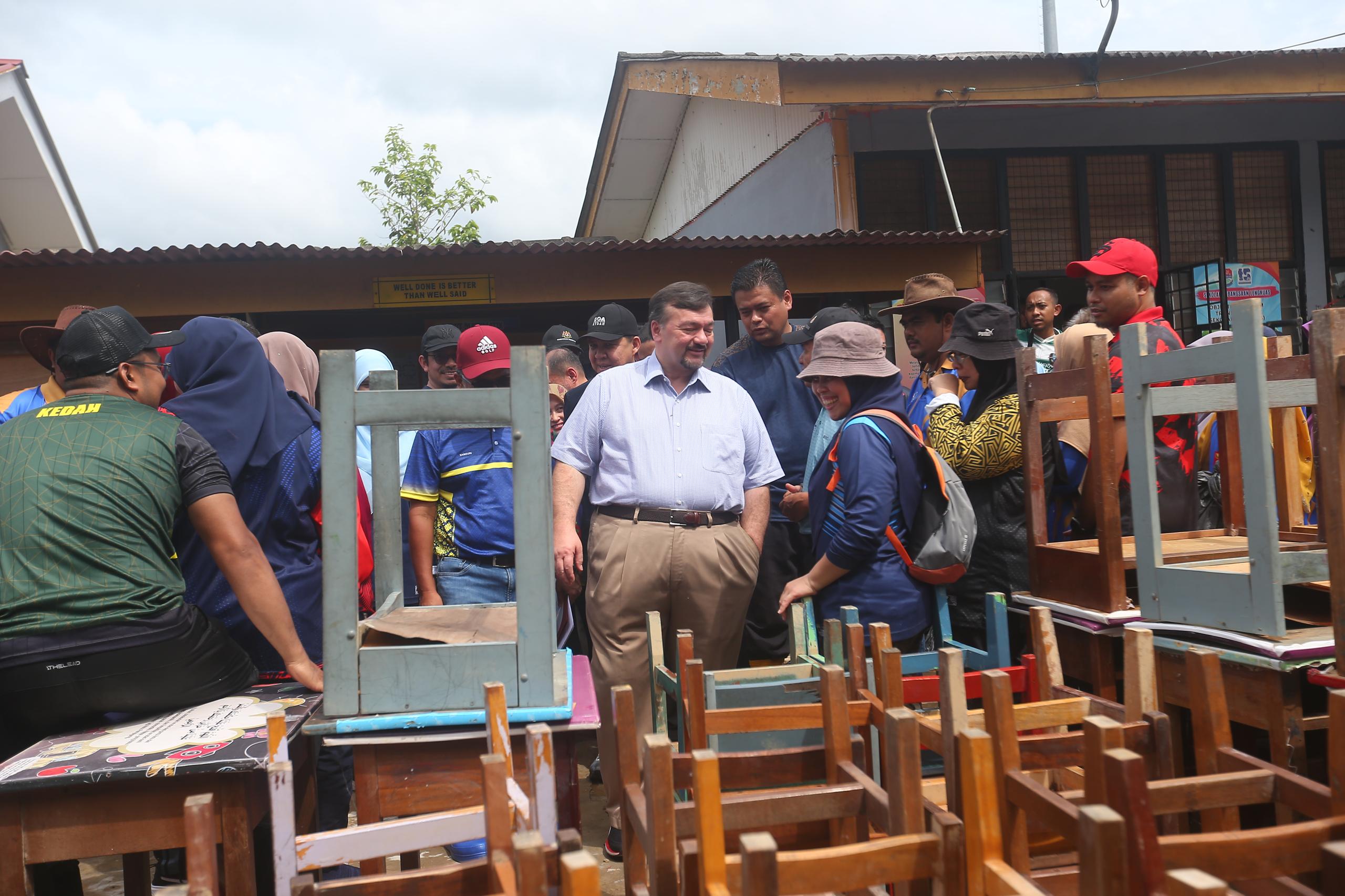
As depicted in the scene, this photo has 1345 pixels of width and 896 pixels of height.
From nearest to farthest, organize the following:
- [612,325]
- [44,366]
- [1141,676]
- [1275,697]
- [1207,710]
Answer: [1207,710] < [1141,676] < [1275,697] < [44,366] < [612,325]

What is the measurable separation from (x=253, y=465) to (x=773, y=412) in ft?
6.60

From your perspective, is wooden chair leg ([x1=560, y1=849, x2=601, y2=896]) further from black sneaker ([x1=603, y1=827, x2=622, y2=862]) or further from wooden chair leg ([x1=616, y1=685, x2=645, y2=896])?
black sneaker ([x1=603, y1=827, x2=622, y2=862])

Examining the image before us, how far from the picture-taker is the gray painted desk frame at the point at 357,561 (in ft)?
6.19

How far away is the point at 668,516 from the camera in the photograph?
3107 millimetres

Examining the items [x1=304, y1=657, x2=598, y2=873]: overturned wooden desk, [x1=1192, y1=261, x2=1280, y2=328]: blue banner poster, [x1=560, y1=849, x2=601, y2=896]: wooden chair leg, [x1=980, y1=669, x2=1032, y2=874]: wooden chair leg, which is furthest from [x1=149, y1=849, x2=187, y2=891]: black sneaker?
[x1=1192, y1=261, x2=1280, y2=328]: blue banner poster

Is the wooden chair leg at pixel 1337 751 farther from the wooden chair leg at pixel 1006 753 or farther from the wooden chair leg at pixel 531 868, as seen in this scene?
the wooden chair leg at pixel 531 868

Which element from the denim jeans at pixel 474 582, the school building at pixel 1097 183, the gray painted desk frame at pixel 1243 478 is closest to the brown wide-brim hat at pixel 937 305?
the gray painted desk frame at pixel 1243 478

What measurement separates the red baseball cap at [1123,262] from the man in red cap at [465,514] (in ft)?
6.56

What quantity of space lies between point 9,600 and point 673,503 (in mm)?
1749

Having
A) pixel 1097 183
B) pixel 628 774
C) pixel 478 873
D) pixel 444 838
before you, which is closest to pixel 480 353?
pixel 628 774

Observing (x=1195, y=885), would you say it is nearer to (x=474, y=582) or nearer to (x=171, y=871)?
(x=474, y=582)

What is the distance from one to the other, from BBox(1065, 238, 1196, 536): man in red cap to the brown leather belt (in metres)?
1.29

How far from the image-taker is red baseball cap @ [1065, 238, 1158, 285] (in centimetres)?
323

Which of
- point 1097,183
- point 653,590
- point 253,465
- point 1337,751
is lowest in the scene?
point 1337,751
